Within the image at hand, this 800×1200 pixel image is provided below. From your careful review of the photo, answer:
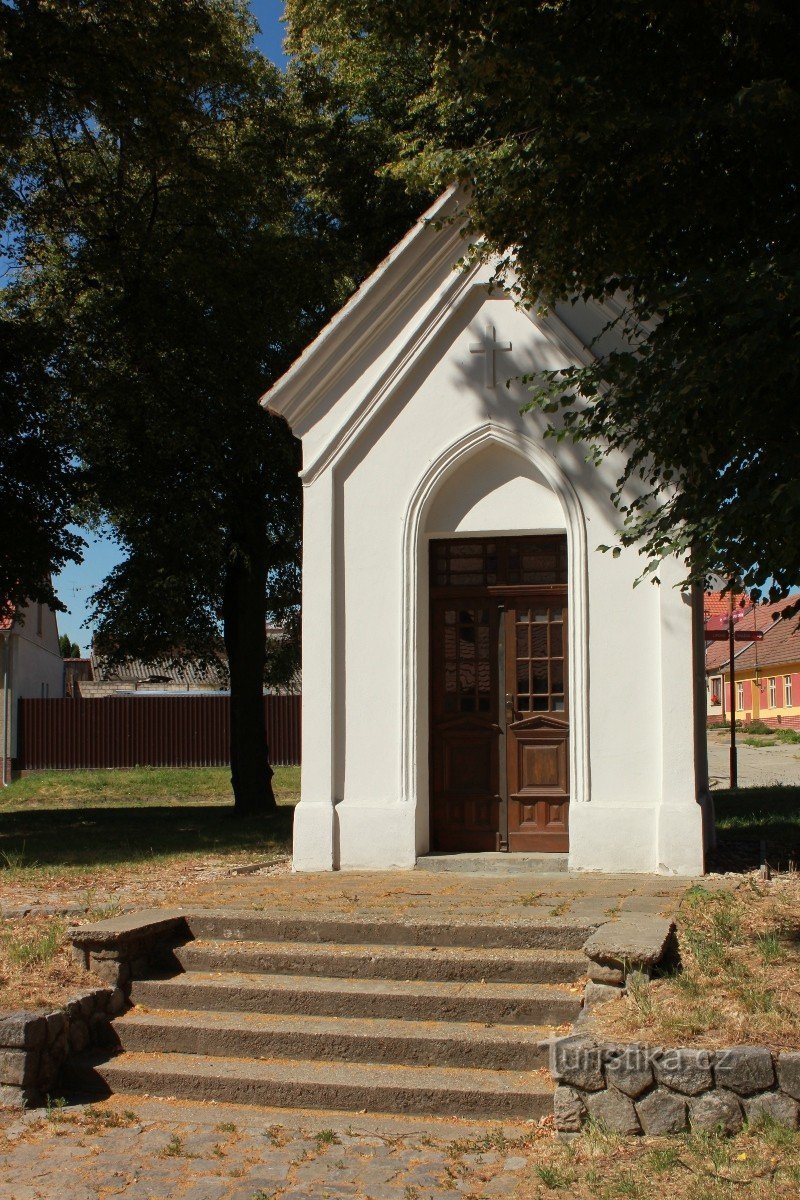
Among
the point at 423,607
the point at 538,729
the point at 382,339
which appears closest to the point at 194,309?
the point at 382,339

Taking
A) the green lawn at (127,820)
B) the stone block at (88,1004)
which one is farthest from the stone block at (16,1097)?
the green lawn at (127,820)

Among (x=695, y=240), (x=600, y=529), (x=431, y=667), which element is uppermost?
(x=695, y=240)

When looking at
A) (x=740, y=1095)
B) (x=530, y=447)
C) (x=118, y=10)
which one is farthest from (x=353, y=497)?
(x=118, y=10)

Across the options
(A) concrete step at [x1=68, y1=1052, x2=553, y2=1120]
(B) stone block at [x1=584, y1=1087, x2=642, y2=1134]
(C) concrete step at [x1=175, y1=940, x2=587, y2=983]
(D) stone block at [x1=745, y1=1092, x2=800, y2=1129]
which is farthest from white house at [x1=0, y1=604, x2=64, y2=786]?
(D) stone block at [x1=745, y1=1092, x2=800, y2=1129]

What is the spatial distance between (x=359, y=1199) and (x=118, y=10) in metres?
13.6

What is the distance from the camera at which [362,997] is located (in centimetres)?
697

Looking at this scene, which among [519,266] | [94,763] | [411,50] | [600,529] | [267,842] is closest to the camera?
[519,266]

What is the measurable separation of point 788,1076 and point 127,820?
14.7 m

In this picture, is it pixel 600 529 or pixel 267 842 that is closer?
pixel 600 529

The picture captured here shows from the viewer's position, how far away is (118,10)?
14234 millimetres

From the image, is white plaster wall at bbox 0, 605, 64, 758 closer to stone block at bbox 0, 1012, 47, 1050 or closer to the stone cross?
the stone cross

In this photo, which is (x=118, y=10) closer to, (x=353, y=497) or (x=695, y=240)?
(x=353, y=497)

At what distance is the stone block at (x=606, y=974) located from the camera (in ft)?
21.0

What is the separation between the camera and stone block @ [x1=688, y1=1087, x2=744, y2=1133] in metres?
5.48
